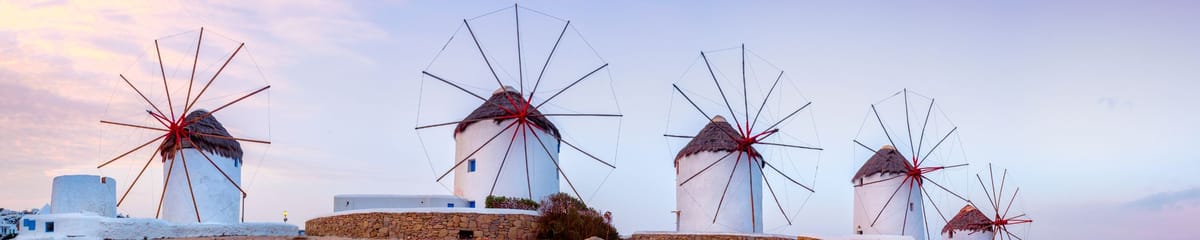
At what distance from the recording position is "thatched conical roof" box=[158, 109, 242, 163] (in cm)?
2975

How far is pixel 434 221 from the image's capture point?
27.8m

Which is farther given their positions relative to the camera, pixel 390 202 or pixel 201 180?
pixel 390 202

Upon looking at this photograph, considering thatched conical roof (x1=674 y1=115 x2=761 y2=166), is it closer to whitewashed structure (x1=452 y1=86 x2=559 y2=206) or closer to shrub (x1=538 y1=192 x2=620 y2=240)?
whitewashed structure (x1=452 y1=86 x2=559 y2=206)

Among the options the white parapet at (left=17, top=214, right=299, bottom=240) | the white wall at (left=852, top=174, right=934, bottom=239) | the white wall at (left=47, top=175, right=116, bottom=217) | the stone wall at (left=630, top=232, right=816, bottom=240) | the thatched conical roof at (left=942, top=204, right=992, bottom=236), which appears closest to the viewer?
the white parapet at (left=17, top=214, right=299, bottom=240)

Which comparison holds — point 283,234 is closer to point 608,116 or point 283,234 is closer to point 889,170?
point 608,116

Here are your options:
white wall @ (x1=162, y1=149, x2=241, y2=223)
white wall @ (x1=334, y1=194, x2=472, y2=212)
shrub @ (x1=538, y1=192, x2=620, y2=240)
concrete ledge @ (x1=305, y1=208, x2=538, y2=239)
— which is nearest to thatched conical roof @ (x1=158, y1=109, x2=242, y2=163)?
white wall @ (x1=162, y1=149, x2=241, y2=223)

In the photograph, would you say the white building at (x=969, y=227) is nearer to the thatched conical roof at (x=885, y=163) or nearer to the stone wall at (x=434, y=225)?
the thatched conical roof at (x=885, y=163)

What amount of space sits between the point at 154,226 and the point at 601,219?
11.0 meters

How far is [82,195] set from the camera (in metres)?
25.6

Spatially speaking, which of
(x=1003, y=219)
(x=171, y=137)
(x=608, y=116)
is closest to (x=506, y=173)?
(x=608, y=116)

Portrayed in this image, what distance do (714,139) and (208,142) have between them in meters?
14.4

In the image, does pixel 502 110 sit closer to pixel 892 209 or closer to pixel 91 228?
pixel 91 228

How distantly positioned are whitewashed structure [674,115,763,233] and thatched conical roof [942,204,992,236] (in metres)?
12.4

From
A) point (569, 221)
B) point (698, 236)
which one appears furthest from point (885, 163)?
point (569, 221)
